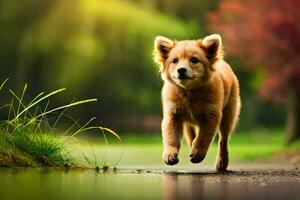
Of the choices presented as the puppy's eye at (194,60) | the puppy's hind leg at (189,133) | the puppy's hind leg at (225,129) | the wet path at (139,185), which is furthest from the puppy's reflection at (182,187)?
the puppy's eye at (194,60)

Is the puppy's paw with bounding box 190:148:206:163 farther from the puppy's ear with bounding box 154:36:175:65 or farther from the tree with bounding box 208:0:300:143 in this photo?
the tree with bounding box 208:0:300:143

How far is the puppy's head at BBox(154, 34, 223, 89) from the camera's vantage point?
7453mm

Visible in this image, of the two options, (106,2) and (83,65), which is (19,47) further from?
(106,2)

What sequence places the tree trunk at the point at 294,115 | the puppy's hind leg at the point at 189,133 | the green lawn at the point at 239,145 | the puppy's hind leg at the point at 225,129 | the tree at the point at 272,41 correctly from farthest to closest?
the tree trunk at the point at 294,115, the tree at the point at 272,41, the green lawn at the point at 239,145, the puppy's hind leg at the point at 189,133, the puppy's hind leg at the point at 225,129

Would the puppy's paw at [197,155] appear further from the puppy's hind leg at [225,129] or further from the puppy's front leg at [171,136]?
the puppy's hind leg at [225,129]

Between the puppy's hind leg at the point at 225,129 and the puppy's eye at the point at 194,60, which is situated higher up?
the puppy's eye at the point at 194,60

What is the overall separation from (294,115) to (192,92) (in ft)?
35.0

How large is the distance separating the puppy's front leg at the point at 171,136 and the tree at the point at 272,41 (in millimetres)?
9320

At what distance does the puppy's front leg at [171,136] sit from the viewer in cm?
743

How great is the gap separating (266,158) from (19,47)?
31.9ft

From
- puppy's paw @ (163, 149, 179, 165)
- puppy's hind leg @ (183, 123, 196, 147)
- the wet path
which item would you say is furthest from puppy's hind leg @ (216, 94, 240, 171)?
puppy's paw @ (163, 149, 179, 165)

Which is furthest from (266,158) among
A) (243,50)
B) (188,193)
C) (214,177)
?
(188,193)

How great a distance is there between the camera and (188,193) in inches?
229

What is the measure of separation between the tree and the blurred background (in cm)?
3
